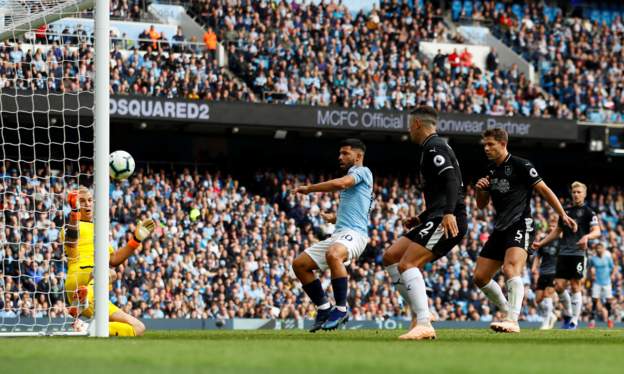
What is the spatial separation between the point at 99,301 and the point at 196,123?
1734 cm

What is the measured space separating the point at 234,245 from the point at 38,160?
9.89m

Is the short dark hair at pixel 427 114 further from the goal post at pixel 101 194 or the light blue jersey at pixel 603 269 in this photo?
the light blue jersey at pixel 603 269

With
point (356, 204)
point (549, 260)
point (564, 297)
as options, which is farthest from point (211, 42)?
point (356, 204)

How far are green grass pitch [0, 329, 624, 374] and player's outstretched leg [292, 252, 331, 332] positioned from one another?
250 cm

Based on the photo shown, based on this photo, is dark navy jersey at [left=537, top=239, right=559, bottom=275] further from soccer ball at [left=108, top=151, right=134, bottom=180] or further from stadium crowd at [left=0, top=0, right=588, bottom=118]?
stadium crowd at [left=0, top=0, right=588, bottom=118]

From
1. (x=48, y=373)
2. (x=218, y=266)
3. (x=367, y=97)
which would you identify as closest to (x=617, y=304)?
(x=367, y=97)

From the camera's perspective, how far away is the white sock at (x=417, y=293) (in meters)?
11.2

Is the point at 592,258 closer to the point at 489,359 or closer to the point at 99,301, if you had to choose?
the point at 99,301

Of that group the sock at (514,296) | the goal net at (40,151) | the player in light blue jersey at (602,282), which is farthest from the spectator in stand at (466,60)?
the sock at (514,296)

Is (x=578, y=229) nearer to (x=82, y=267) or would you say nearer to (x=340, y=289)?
(x=340, y=289)

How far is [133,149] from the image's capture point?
2977 centimetres


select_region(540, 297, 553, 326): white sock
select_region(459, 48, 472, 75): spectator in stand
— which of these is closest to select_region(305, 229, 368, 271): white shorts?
select_region(540, 297, 553, 326): white sock

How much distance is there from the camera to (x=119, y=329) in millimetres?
12656

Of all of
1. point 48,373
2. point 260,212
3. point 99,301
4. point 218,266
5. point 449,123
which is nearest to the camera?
point 48,373
